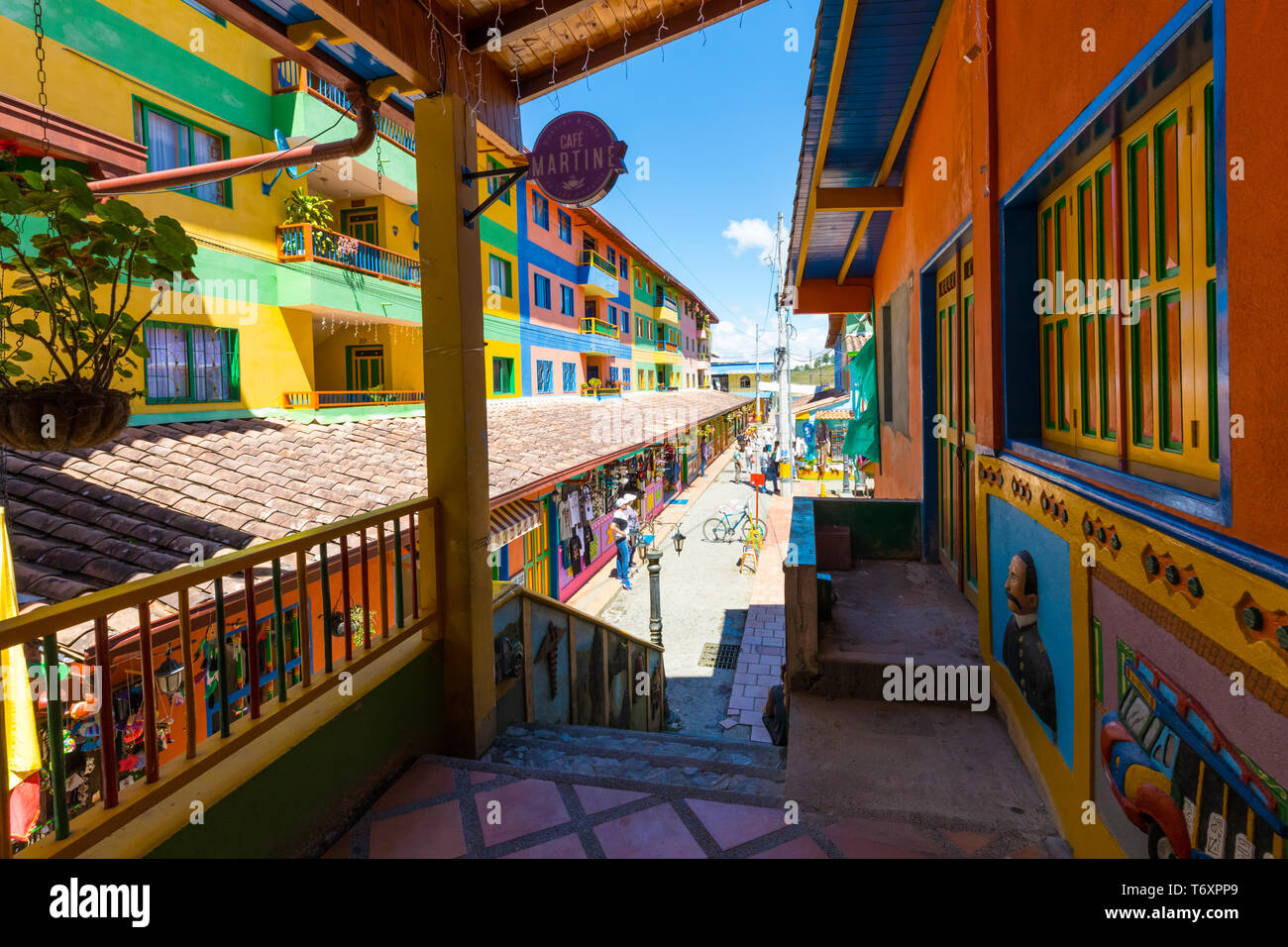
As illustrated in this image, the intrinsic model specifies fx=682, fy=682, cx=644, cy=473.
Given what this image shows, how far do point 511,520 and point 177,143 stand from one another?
7.26 metres

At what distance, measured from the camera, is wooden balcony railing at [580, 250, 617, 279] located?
2473 cm

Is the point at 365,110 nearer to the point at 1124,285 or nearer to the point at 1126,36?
the point at 1126,36

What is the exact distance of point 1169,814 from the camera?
193 cm

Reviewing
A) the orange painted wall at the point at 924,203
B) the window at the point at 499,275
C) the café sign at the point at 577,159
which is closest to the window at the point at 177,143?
the café sign at the point at 577,159

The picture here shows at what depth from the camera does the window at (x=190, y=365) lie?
928 cm

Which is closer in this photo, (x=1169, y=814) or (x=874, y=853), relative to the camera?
(x=1169, y=814)

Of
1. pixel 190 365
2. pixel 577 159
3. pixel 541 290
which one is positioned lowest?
pixel 190 365

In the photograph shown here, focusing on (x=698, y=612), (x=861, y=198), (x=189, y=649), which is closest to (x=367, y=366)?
(x=698, y=612)

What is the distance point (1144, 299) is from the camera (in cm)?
250

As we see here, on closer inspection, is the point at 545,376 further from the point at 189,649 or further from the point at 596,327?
the point at 189,649

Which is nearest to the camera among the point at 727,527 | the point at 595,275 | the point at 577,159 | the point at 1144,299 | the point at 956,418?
the point at 1144,299

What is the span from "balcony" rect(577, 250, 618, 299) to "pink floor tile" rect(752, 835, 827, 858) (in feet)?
76.3

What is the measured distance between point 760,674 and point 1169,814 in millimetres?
9321
